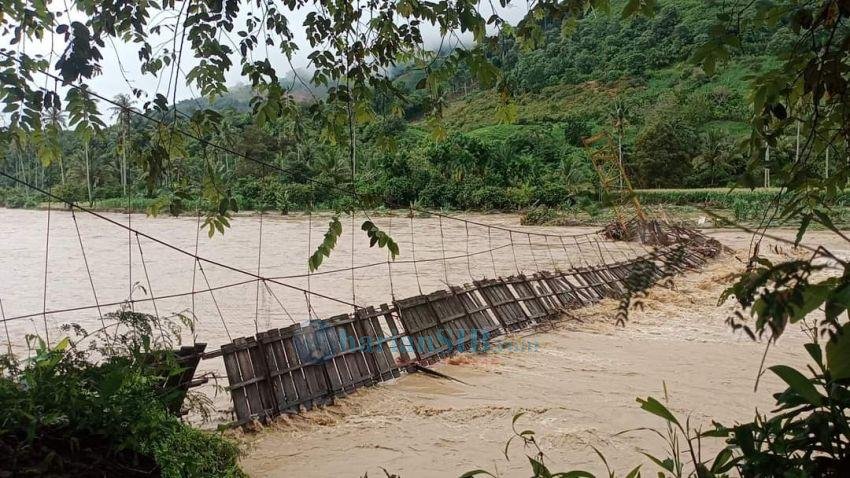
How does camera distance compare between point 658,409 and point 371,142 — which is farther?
point 371,142

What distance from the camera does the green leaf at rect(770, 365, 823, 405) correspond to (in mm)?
870

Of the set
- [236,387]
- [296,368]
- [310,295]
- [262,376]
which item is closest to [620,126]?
[310,295]

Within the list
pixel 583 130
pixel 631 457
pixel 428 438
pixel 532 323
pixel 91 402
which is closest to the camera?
pixel 91 402

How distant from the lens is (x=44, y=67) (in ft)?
5.51

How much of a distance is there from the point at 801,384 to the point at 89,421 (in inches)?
83.2

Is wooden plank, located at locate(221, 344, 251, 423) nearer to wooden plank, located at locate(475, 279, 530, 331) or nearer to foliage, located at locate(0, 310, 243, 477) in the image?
foliage, located at locate(0, 310, 243, 477)

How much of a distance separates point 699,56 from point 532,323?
21.4 ft

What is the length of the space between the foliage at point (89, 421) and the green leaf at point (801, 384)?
1.91 m

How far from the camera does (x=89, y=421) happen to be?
196 centimetres

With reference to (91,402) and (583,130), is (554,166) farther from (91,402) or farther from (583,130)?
(91,402)

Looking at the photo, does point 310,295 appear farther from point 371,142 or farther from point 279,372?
point 371,142

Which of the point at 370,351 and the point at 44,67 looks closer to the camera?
the point at 44,67

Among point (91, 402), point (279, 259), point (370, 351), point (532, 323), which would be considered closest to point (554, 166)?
point (279, 259)

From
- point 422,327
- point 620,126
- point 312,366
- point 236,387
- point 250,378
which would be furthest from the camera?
point 620,126
